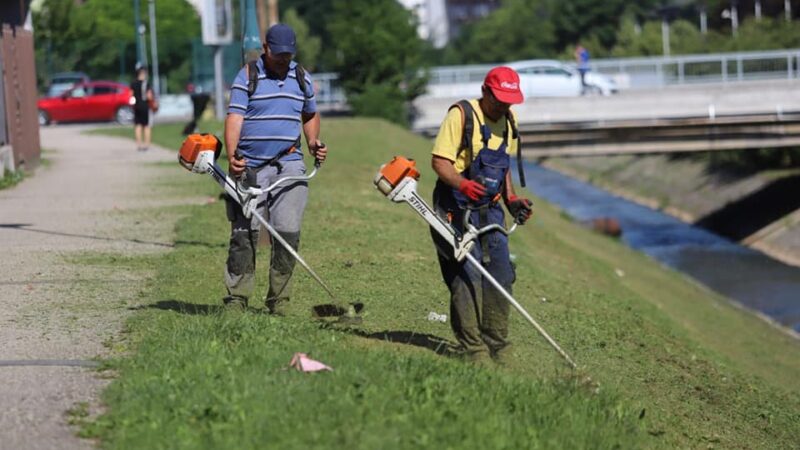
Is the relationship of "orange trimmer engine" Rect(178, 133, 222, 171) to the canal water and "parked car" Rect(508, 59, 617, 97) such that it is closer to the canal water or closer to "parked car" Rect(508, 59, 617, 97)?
the canal water

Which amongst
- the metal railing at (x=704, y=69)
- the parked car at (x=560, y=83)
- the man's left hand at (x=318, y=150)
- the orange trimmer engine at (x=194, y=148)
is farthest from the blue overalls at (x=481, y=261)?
the metal railing at (x=704, y=69)

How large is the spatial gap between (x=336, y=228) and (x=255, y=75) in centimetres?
703

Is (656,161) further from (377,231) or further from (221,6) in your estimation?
(377,231)

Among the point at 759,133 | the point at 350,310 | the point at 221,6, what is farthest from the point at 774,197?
the point at 350,310

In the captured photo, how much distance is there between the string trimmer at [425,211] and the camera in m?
8.78

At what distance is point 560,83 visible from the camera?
157 ft

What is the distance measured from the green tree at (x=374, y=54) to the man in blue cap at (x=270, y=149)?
35246mm

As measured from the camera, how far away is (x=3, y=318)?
10109 mm

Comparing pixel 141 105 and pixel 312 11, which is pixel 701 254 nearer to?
pixel 141 105

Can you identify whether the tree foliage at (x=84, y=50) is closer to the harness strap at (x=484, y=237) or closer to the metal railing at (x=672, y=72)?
the metal railing at (x=672, y=72)

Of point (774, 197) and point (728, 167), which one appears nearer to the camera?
point (774, 197)

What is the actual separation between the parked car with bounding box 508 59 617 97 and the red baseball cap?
36980 millimetres

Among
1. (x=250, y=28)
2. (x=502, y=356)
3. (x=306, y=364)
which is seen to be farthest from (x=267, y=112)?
(x=250, y=28)

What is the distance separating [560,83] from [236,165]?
128 ft
